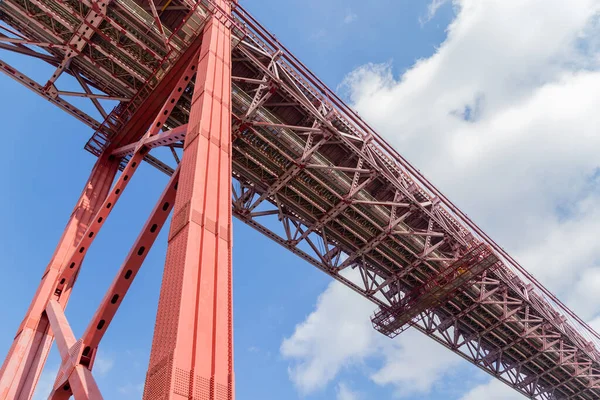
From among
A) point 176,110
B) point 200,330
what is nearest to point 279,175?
point 176,110

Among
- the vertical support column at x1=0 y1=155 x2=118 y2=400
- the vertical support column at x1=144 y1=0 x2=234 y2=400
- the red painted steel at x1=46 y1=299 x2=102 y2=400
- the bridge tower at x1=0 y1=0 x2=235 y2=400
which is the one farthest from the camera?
the vertical support column at x1=0 y1=155 x2=118 y2=400

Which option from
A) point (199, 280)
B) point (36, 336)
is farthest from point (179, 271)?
point (36, 336)

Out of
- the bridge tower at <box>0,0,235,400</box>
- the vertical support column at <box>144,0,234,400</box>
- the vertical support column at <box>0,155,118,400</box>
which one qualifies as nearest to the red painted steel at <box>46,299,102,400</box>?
the bridge tower at <box>0,0,235,400</box>

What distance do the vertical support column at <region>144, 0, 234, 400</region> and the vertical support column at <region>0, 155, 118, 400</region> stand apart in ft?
17.5

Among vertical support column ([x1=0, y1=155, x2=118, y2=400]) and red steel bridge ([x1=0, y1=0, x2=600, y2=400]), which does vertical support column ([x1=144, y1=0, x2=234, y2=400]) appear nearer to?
red steel bridge ([x1=0, y1=0, x2=600, y2=400])

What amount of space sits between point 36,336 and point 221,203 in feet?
19.7

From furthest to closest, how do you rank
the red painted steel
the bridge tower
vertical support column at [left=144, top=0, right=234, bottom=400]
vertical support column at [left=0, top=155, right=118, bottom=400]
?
vertical support column at [left=0, top=155, right=118, bottom=400], the red painted steel, the bridge tower, vertical support column at [left=144, top=0, right=234, bottom=400]

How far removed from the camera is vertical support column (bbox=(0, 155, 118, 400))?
10.2 meters

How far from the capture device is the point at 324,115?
19750 millimetres

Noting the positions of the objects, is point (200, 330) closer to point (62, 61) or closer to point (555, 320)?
point (62, 61)

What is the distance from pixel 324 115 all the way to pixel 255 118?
3.22m

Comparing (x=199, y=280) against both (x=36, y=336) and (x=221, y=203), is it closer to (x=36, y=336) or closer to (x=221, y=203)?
(x=221, y=203)

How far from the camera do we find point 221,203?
871cm

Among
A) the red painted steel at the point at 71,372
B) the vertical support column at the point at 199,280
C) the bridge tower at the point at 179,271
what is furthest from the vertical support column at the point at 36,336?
the vertical support column at the point at 199,280
